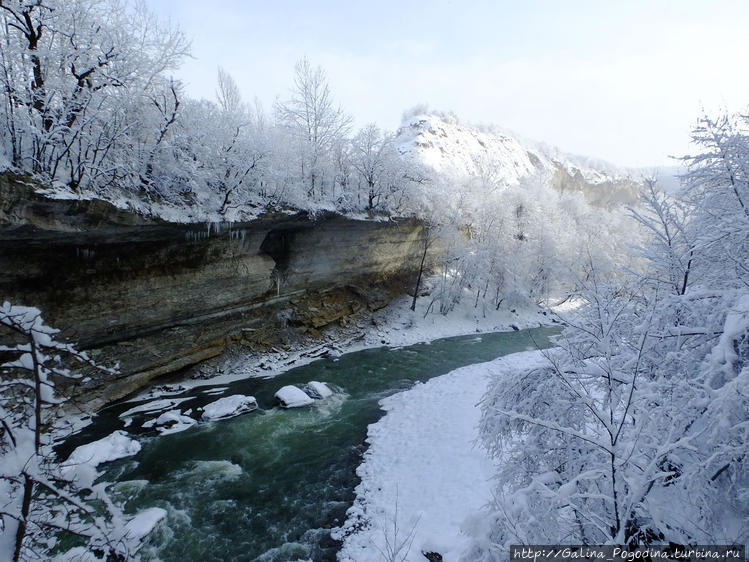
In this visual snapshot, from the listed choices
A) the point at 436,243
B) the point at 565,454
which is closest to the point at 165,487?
the point at 565,454

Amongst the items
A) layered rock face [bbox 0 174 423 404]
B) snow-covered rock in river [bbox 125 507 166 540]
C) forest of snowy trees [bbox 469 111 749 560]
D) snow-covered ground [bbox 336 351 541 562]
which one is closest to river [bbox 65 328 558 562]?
snow-covered rock in river [bbox 125 507 166 540]

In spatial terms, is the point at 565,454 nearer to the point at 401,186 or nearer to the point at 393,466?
the point at 393,466

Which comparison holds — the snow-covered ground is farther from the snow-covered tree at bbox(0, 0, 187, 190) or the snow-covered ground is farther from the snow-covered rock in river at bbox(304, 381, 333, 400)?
the snow-covered tree at bbox(0, 0, 187, 190)

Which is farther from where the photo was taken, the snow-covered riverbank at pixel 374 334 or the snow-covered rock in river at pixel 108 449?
the snow-covered riverbank at pixel 374 334

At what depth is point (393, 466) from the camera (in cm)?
952

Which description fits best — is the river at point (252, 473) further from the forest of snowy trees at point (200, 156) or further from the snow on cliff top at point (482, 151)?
the snow on cliff top at point (482, 151)

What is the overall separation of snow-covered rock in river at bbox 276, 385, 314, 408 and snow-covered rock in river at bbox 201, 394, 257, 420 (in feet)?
3.09

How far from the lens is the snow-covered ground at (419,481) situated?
6945mm

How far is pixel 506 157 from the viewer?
238 feet

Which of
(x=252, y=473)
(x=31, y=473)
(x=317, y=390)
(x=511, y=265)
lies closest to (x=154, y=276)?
(x=317, y=390)

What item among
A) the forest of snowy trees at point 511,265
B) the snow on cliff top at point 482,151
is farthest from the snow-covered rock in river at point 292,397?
the snow on cliff top at point 482,151

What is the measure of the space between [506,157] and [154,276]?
236 ft

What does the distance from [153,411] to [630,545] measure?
1367 centimetres

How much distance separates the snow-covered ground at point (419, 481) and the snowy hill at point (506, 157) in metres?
47.7
